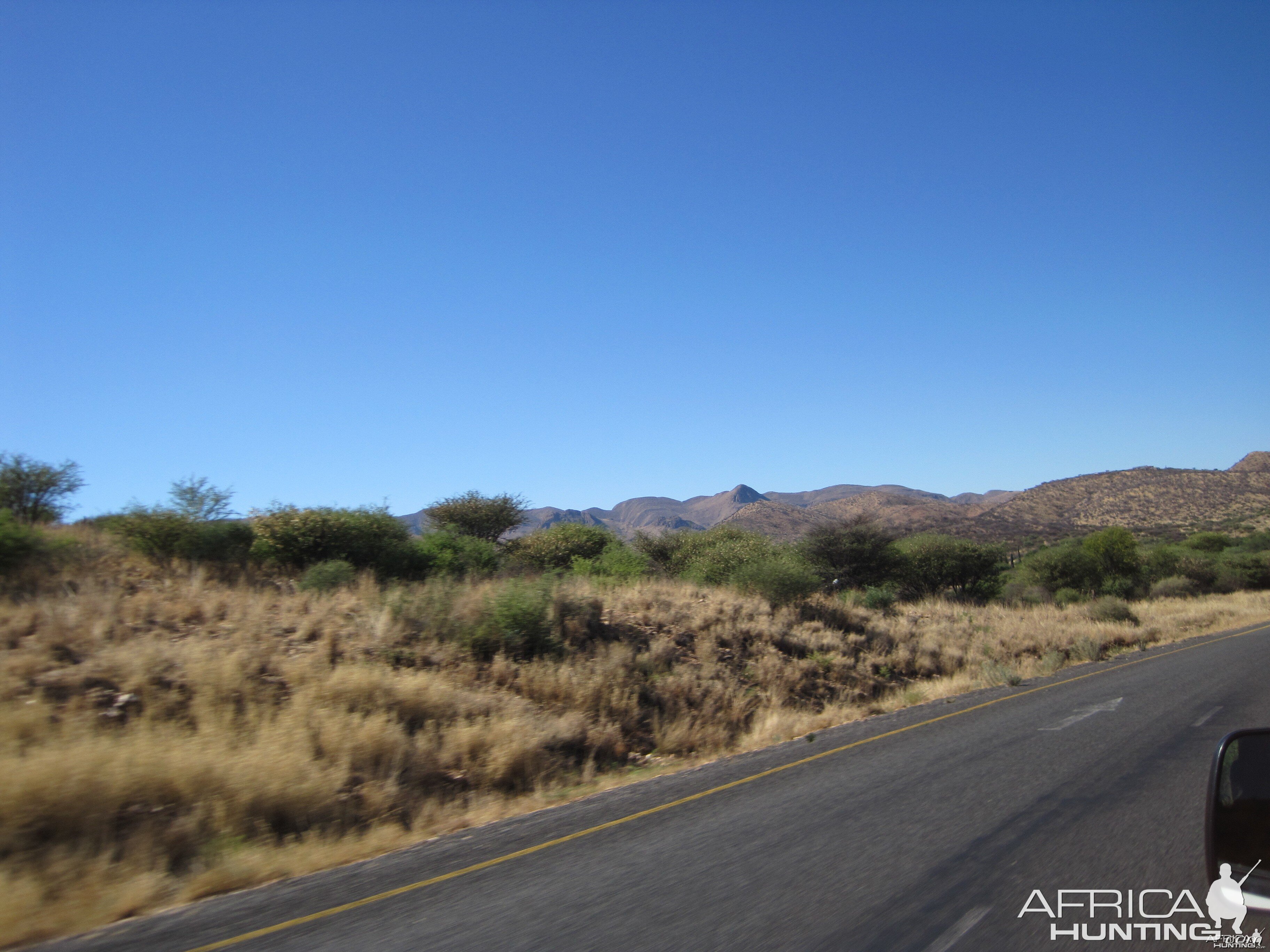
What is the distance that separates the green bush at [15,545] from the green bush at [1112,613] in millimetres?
31595

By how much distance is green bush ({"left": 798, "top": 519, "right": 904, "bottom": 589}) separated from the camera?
3509cm

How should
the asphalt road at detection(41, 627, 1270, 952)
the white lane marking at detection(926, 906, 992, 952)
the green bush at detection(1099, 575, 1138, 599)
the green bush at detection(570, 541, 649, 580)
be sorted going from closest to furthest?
1. the white lane marking at detection(926, 906, 992, 952)
2. the asphalt road at detection(41, 627, 1270, 952)
3. the green bush at detection(570, 541, 649, 580)
4. the green bush at detection(1099, 575, 1138, 599)

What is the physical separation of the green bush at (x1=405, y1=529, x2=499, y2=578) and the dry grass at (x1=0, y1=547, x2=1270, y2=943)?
12.6 ft

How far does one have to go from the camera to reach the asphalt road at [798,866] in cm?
443

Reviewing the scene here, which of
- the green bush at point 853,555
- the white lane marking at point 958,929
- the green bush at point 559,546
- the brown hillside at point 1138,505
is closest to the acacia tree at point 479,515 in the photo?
the green bush at point 559,546

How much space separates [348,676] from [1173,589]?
53.6 metres

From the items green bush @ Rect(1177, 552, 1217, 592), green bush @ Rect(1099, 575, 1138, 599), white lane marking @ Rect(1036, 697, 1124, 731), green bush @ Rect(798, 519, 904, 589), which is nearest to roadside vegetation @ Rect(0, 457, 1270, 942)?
white lane marking @ Rect(1036, 697, 1124, 731)

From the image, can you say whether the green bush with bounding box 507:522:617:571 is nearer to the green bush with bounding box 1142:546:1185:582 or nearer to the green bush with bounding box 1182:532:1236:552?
the green bush with bounding box 1142:546:1185:582

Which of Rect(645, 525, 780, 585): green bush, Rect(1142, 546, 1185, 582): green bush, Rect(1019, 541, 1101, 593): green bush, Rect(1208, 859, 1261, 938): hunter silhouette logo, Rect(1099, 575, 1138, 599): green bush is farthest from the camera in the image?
Rect(1142, 546, 1185, 582): green bush

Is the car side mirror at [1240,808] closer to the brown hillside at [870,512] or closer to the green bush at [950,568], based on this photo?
the green bush at [950,568]

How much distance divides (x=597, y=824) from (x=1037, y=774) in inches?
180

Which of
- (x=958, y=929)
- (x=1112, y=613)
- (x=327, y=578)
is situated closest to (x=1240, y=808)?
(x=958, y=929)

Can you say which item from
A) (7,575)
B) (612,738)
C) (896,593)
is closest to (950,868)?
(612,738)

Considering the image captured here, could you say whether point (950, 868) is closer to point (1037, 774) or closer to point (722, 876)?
point (722, 876)
